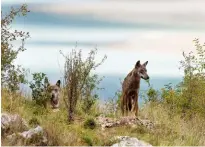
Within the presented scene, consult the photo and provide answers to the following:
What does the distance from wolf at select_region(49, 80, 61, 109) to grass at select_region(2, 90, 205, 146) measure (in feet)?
1.24

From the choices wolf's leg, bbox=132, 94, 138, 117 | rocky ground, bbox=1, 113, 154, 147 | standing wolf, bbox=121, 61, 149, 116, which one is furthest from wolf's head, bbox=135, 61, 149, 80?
rocky ground, bbox=1, 113, 154, 147

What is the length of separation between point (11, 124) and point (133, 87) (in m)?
6.33

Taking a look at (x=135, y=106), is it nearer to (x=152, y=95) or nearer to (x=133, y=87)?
(x=133, y=87)

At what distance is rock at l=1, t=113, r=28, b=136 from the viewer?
1661 cm

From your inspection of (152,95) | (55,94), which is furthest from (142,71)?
(152,95)

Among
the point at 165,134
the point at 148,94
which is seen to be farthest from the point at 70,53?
the point at 148,94

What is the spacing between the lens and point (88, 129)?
19.4 meters

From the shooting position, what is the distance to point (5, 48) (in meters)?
20.5

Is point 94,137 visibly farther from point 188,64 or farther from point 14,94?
point 188,64

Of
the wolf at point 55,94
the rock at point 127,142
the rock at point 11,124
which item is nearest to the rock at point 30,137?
the rock at point 11,124

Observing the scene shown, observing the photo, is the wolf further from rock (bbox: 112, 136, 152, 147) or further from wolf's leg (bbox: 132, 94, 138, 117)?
rock (bbox: 112, 136, 152, 147)

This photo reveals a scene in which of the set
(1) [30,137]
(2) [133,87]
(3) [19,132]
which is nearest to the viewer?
(1) [30,137]

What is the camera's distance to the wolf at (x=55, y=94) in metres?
23.5

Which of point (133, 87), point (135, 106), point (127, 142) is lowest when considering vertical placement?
point (127, 142)
